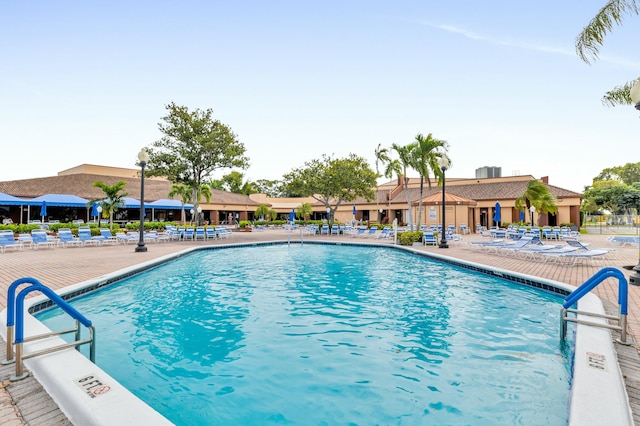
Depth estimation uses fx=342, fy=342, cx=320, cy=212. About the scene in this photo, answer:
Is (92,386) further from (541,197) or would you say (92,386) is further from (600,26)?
(541,197)

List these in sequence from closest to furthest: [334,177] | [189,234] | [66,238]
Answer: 1. [66,238]
2. [189,234]
3. [334,177]

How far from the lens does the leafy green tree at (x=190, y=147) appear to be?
70.2 feet

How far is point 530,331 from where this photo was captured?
541cm

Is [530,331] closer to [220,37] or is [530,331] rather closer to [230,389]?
[230,389]

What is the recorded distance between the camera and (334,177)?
24.9 meters

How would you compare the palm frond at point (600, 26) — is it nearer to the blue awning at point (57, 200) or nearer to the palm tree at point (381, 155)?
the palm tree at point (381, 155)

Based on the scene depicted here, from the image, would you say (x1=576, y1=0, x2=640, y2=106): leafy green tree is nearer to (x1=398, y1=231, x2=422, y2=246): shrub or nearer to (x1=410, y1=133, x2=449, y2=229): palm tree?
(x1=398, y1=231, x2=422, y2=246): shrub

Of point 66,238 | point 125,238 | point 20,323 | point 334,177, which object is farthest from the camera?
point 334,177

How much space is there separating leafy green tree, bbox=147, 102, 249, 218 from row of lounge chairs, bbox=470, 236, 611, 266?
16380 millimetres

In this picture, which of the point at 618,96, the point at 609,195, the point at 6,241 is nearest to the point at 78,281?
the point at 6,241

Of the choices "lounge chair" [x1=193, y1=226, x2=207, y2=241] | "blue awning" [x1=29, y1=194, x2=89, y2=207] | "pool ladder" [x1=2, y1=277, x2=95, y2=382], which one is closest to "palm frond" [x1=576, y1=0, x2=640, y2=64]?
"pool ladder" [x1=2, y1=277, x2=95, y2=382]

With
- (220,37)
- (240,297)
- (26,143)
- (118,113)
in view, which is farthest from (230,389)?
(26,143)

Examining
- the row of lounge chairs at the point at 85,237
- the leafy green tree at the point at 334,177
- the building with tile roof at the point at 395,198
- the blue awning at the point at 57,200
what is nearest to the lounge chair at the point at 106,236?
the row of lounge chairs at the point at 85,237

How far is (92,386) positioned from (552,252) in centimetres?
1244
